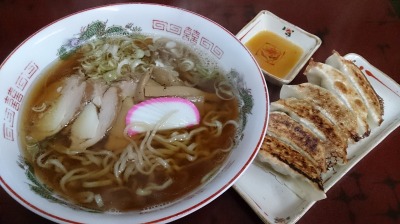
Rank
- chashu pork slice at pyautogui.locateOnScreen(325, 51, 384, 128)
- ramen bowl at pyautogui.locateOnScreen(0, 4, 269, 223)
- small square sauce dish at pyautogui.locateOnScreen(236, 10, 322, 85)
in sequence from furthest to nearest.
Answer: small square sauce dish at pyautogui.locateOnScreen(236, 10, 322, 85) → chashu pork slice at pyautogui.locateOnScreen(325, 51, 384, 128) → ramen bowl at pyautogui.locateOnScreen(0, 4, 269, 223)

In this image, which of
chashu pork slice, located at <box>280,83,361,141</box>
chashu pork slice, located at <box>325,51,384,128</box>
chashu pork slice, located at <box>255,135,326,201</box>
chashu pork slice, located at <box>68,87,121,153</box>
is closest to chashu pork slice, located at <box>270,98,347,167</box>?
chashu pork slice, located at <box>280,83,361,141</box>

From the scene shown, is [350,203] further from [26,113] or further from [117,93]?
[26,113]

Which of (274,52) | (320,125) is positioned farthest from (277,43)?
(320,125)

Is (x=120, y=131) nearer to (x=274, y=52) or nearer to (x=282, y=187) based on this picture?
(x=282, y=187)

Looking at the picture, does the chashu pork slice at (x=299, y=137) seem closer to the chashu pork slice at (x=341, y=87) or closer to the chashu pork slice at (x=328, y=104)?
the chashu pork slice at (x=328, y=104)

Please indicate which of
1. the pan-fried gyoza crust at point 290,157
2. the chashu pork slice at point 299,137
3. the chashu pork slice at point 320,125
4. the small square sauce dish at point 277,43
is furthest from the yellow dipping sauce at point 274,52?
the pan-fried gyoza crust at point 290,157

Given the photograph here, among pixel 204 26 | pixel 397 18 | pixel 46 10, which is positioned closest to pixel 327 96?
pixel 204 26

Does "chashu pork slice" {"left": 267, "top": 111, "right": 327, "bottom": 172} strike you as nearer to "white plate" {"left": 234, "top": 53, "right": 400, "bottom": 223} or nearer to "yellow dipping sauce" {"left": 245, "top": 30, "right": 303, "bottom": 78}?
"white plate" {"left": 234, "top": 53, "right": 400, "bottom": 223}
